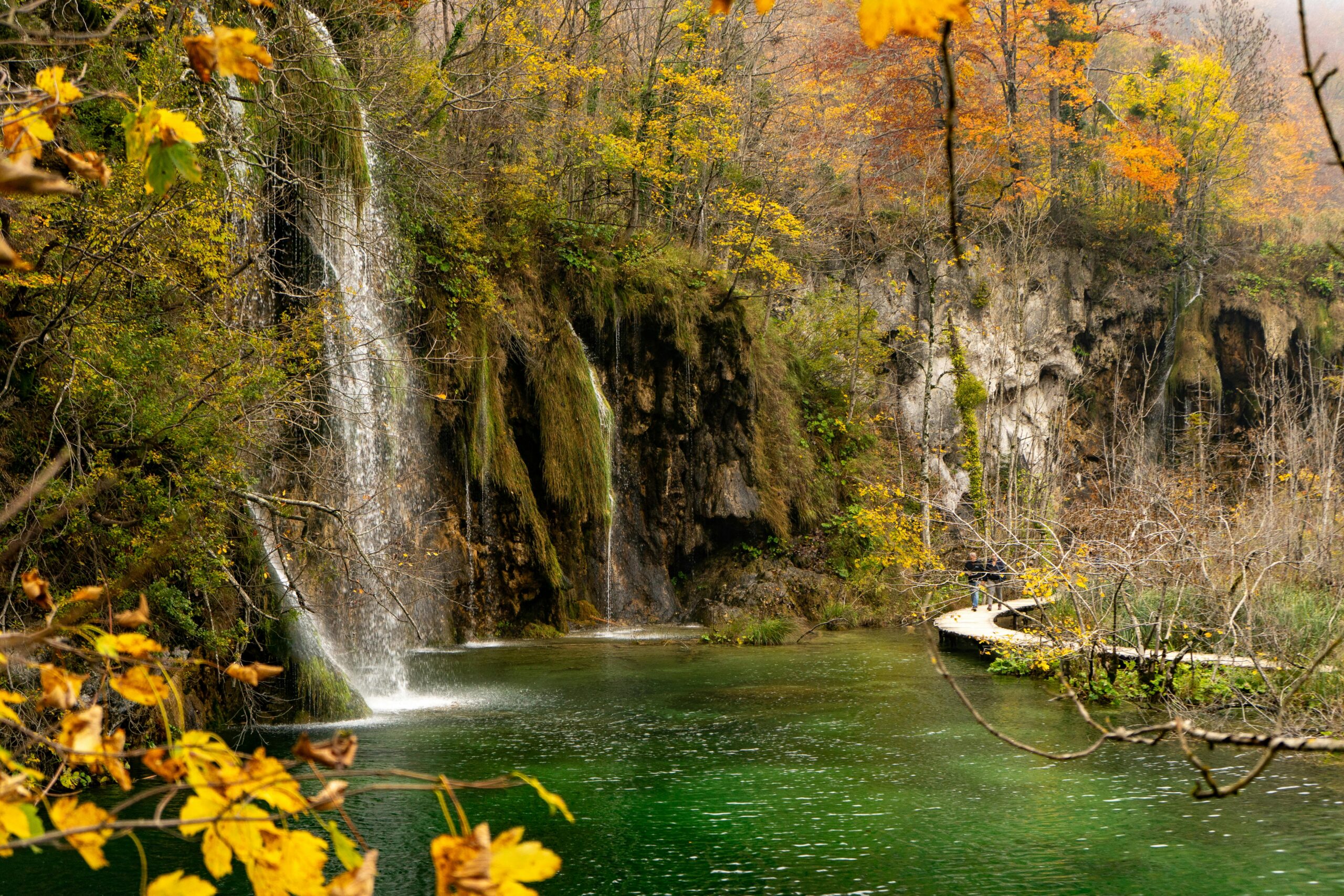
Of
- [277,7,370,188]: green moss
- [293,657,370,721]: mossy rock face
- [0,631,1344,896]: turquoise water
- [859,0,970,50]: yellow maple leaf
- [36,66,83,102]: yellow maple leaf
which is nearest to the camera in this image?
[859,0,970,50]: yellow maple leaf

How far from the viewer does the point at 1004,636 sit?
13.2 metres

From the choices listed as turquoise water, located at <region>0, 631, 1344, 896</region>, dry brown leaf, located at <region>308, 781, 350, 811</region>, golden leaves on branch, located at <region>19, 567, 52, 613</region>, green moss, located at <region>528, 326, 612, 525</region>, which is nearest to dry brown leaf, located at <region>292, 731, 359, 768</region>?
dry brown leaf, located at <region>308, 781, 350, 811</region>

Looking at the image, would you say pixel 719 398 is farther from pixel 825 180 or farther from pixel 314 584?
pixel 314 584

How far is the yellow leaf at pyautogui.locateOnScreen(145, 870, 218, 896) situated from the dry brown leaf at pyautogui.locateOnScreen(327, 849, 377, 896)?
0.16 m

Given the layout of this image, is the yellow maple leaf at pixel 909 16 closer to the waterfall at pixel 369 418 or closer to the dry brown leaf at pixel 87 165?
the dry brown leaf at pixel 87 165

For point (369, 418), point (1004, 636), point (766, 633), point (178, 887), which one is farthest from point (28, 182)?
point (766, 633)

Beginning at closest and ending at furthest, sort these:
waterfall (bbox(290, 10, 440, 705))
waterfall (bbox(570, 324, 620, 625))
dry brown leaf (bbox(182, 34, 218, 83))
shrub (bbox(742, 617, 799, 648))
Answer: dry brown leaf (bbox(182, 34, 218, 83))
waterfall (bbox(290, 10, 440, 705))
shrub (bbox(742, 617, 799, 648))
waterfall (bbox(570, 324, 620, 625))

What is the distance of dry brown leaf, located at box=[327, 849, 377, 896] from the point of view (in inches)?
39.6

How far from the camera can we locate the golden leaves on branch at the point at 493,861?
102 centimetres

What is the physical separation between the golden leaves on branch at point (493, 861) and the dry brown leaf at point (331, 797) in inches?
4.7

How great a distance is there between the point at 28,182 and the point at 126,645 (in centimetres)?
64

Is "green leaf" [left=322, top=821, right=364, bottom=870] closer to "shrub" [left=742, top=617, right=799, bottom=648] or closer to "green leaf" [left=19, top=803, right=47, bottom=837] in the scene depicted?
"green leaf" [left=19, top=803, right=47, bottom=837]

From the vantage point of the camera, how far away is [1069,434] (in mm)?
27344

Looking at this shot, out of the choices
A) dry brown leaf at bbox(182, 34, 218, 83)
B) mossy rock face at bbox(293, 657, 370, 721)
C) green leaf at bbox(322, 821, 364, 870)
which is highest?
dry brown leaf at bbox(182, 34, 218, 83)
